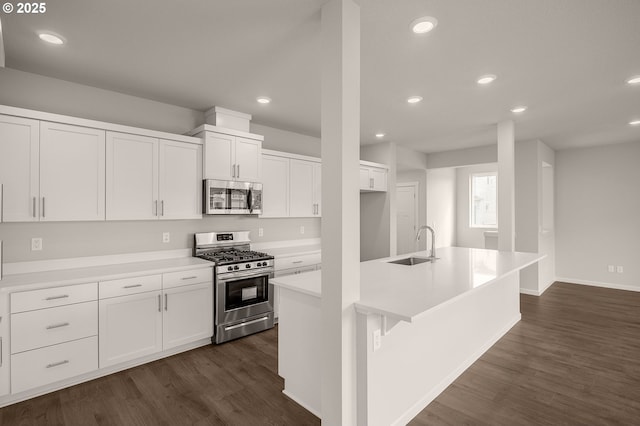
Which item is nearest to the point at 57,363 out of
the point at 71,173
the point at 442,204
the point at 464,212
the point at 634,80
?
the point at 71,173

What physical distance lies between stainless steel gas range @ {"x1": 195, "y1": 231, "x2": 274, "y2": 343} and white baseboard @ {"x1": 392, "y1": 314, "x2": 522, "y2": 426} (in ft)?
6.77

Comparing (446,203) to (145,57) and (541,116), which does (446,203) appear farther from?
(145,57)

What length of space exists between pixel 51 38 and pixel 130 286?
6.78ft

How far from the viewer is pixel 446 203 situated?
835 centimetres

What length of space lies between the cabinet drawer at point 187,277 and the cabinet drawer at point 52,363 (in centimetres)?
72

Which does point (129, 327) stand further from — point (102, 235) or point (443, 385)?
point (443, 385)

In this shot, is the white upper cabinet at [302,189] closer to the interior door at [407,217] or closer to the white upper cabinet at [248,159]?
the white upper cabinet at [248,159]

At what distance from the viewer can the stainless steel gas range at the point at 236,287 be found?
3.57 m

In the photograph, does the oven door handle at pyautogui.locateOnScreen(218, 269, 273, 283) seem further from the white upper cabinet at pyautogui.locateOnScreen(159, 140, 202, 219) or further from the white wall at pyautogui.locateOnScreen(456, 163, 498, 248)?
the white wall at pyautogui.locateOnScreen(456, 163, 498, 248)

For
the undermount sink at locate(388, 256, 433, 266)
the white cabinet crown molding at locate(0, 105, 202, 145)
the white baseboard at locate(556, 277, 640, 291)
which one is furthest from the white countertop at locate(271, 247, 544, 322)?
the white baseboard at locate(556, 277, 640, 291)

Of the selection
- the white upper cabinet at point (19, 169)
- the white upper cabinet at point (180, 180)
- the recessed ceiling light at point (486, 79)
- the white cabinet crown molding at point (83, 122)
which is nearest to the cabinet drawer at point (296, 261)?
the white upper cabinet at point (180, 180)

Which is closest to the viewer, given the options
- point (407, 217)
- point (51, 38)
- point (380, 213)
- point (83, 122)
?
point (51, 38)

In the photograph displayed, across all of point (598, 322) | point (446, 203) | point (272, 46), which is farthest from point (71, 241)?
point (446, 203)

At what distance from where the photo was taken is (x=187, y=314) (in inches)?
133
